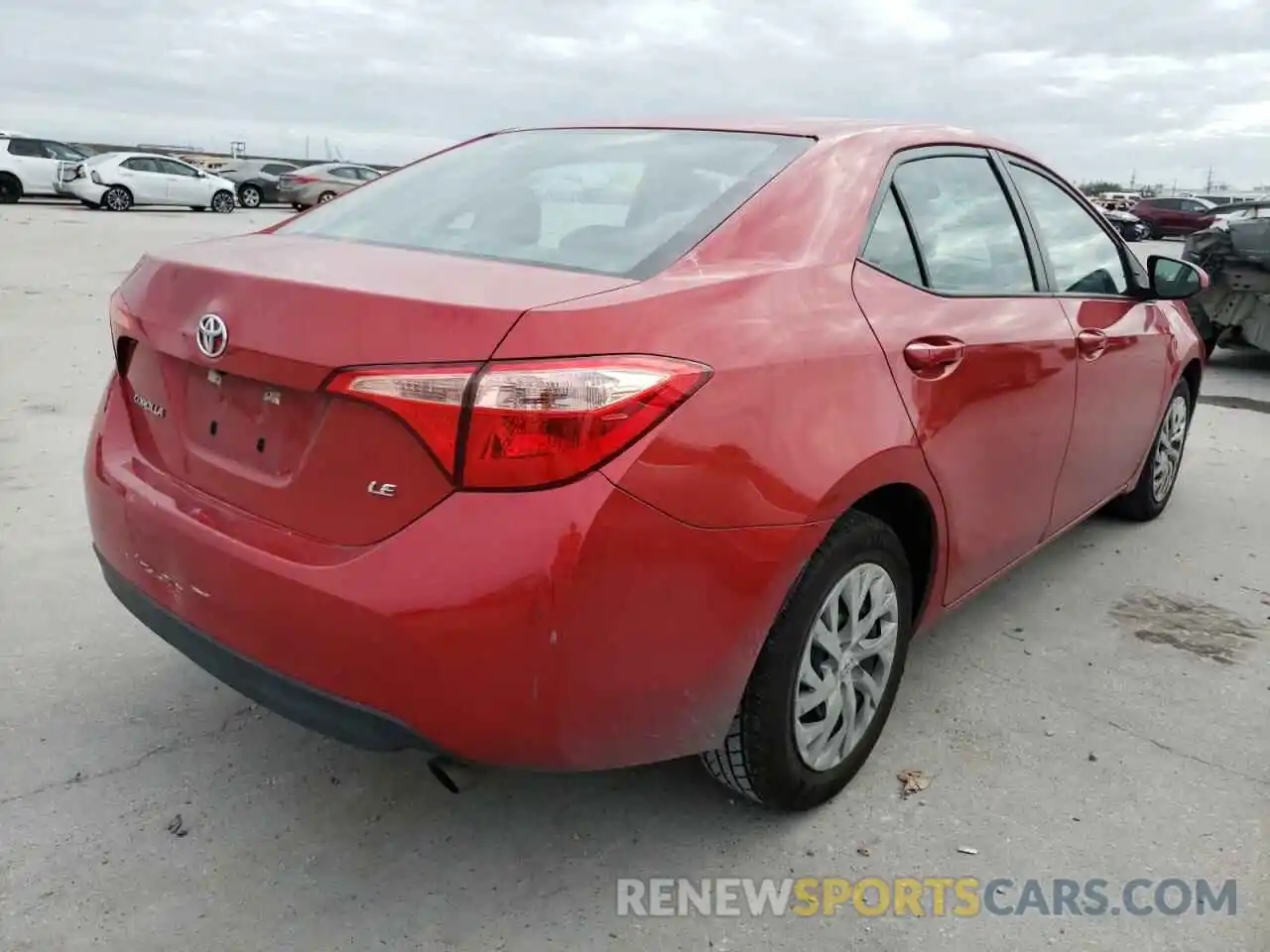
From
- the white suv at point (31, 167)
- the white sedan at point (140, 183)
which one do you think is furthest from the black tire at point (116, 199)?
the white suv at point (31, 167)

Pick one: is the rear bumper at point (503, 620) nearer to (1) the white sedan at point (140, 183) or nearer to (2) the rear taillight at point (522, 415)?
(2) the rear taillight at point (522, 415)

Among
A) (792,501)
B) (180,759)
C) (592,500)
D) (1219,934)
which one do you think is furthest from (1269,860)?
(180,759)

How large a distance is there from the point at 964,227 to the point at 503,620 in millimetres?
1900

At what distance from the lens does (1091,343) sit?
338 cm

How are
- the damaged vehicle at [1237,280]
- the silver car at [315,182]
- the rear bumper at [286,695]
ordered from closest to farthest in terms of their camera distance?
1. the rear bumper at [286,695]
2. the damaged vehicle at [1237,280]
3. the silver car at [315,182]

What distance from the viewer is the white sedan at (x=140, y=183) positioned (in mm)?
23891

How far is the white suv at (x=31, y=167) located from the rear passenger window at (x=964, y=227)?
26123 mm

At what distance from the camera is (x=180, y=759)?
2.61 meters

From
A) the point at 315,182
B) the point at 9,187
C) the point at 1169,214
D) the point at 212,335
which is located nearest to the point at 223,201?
the point at 315,182

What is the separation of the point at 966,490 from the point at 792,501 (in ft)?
2.90

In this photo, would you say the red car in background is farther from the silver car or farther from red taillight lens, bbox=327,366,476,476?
red taillight lens, bbox=327,366,476,476

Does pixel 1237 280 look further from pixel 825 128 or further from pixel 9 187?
pixel 9 187

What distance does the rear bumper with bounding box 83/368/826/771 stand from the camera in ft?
5.77

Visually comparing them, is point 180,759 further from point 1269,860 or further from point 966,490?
point 1269,860
